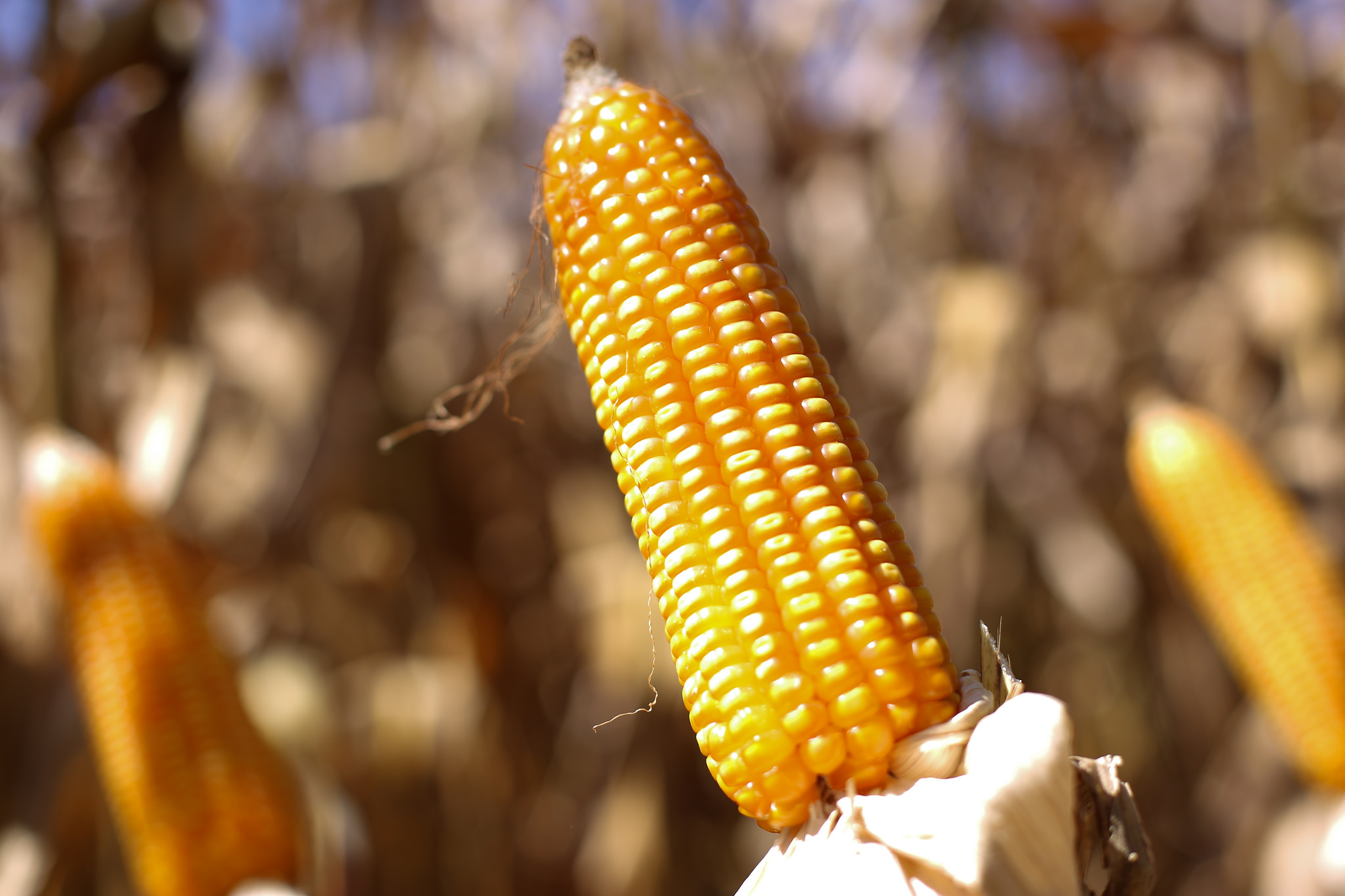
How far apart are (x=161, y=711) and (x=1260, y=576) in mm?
2458

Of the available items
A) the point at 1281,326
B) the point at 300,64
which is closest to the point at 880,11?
the point at 1281,326

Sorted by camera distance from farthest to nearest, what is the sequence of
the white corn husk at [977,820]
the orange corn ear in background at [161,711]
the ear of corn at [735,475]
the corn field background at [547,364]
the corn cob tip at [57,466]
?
1. the corn field background at [547,364]
2. the corn cob tip at [57,466]
3. the orange corn ear in background at [161,711]
4. the ear of corn at [735,475]
5. the white corn husk at [977,820]

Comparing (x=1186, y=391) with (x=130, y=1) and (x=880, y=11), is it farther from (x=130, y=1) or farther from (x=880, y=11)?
(x=130, y=1)

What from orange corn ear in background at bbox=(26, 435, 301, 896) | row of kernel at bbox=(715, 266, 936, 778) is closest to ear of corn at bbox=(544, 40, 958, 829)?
row of kernel at bbox=(715, 266, 936, 778)

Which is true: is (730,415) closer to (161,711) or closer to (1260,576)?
(161,711)

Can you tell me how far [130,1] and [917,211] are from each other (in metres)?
4.18

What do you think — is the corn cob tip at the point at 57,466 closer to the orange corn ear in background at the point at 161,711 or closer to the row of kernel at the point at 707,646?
the orange corn ear in background at the point at 161,711

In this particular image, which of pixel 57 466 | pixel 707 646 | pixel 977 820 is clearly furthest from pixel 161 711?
pixel 977 820

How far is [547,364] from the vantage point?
4.85 m

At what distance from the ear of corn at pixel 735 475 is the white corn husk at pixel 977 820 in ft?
0.11

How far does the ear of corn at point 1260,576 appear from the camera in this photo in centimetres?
208

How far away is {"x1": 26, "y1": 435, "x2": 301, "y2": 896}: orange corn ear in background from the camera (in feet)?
5.60

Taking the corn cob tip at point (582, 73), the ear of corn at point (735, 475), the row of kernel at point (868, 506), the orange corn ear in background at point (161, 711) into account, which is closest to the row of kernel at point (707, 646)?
the ear of corn at point (735, 475)

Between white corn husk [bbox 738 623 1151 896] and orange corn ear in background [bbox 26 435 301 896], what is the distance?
125cm
